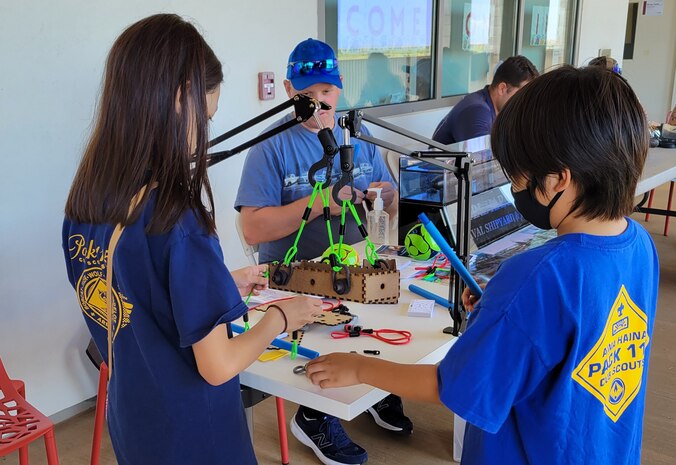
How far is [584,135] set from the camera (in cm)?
87

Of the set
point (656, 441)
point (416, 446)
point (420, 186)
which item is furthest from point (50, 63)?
point (656, 441)

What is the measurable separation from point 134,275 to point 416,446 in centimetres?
157

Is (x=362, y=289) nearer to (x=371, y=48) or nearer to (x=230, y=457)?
(x=230, y=457)

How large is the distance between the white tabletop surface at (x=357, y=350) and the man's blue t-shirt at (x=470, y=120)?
5.07ft

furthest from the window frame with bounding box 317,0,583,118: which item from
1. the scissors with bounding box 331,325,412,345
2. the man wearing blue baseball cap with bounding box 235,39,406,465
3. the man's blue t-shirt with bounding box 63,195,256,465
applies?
the man's blue t-shirt with bounding box 63,195,256,465

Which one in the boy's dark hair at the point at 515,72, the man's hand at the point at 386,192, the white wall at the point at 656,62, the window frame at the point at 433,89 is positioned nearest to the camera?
the man's hand at the point at 386,192

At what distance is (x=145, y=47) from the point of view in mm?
994

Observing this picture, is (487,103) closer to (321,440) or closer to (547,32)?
(321,440)

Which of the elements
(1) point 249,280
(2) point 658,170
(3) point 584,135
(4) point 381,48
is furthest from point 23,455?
(2) point 658,170

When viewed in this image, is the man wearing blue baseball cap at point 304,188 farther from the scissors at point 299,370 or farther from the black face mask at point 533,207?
the black face mask at point 533,207

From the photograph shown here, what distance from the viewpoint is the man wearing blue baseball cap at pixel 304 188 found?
6.43 feet

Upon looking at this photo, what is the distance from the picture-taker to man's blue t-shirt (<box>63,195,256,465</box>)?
0.99 m

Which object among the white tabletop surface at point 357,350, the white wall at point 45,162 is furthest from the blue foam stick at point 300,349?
the white wall at point 45,162

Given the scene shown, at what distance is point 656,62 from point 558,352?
367 inches
